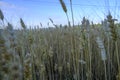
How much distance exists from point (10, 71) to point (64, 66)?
76.0 inches

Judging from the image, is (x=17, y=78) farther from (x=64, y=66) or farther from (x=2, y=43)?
(x=64, y=66)

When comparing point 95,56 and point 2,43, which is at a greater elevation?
point 2,43

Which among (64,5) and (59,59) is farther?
(59,59)

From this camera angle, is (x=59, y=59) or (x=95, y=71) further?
(x=59, y=59)

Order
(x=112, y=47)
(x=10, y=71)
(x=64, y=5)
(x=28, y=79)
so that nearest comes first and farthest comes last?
1. (x=10, y=71)
2. (x=28, y=79)
3. (x=64, y=5)
4. (x=112, y=47)

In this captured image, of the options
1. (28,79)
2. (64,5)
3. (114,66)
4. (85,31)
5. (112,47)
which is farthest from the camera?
(112,47)

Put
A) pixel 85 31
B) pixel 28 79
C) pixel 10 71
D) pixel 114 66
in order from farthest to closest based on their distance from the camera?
pixel 114 66 < pixel 85 31 < pixel 28 79 < pixel 10 71

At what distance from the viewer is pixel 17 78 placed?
10.9 inches

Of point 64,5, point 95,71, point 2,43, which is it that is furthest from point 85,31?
point 2,43

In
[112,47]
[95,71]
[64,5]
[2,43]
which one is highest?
[64,5]

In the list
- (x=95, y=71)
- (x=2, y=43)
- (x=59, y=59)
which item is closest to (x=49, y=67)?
(x=59, y=59)

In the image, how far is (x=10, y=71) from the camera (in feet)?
0.90

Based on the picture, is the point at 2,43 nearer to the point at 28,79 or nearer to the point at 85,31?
the point at 28,79

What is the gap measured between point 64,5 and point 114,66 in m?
1.01
